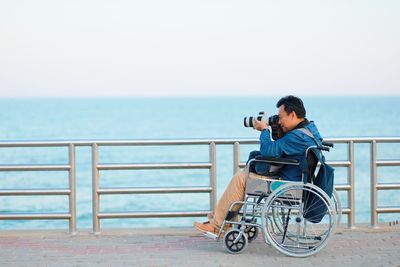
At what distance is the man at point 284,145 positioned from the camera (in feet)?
25.2

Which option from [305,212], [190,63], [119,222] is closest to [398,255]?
[305,212]

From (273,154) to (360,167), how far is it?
117ft

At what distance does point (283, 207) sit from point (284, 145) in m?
0.52

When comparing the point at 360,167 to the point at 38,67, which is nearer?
the point at 360,167

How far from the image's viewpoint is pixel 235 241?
779 centimetres

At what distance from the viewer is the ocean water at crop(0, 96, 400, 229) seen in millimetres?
30797

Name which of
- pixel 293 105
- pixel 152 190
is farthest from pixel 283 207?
pixel 152 190

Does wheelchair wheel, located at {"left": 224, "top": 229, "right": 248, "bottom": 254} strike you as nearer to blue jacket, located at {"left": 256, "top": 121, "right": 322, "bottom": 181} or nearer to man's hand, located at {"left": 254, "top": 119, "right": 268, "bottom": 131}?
blue jacket, located at {"left": 256, "top": 121, "right": 322, "bottom": 181}

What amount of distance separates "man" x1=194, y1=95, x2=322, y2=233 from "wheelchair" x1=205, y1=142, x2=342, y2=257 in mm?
58

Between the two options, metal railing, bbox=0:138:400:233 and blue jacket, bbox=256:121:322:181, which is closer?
blue jacket, bbox=256:121:322:181

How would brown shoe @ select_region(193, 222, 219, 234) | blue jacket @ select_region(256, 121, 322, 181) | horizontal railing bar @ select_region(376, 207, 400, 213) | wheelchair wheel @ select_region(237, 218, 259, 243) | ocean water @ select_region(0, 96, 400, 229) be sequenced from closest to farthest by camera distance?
blue jacket @ select_region(256, 121, 322, 181), brown shoe @ select_region(193, 222, 219, 234), wheelchair wheel @ select_region(237, 218, 259, 243), horizontal railing bar @ select_region(376, 207, 400, 213), ocean water @ select_region(0, 96, 400, 229)

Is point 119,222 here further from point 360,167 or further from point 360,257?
point 360,257

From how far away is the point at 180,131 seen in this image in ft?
219

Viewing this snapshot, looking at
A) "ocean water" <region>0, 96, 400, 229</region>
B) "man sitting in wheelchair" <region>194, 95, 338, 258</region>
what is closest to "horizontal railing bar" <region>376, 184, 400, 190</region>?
"man sitting in wheelchair" <region>194, 95, 338, 258</region>
